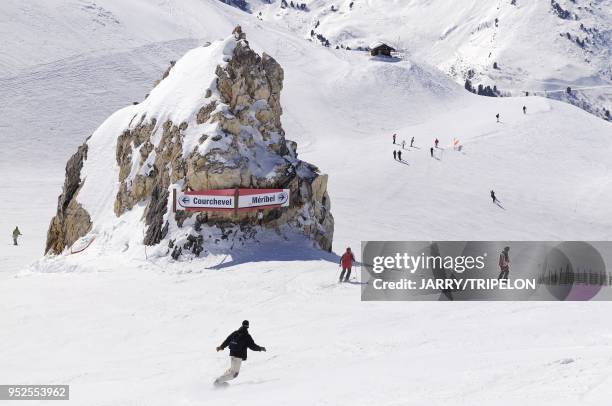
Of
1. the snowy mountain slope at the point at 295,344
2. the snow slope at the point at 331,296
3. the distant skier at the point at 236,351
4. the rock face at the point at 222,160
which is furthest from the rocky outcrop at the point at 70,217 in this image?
the distant skier at the point at 236,351

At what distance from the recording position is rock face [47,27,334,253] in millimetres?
22672

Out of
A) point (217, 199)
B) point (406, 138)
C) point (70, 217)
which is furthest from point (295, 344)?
point (406, 138)

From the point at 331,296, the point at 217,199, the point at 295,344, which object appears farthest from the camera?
the point at 217,199

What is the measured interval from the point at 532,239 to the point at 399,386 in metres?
31.3

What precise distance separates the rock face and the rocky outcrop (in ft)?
0.16

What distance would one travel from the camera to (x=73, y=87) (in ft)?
205

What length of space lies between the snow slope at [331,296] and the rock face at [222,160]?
1.84m

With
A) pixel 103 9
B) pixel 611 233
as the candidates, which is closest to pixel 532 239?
pixel 611 233

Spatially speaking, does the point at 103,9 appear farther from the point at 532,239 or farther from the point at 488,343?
the point at 488,343

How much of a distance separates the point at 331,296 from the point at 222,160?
26.5 ft

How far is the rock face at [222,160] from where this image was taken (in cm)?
2267

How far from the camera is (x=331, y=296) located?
651 inches

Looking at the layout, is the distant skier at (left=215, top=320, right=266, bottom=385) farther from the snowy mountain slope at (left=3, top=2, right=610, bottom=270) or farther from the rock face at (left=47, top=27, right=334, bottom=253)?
the snowy mountain slope at (left=3, top=2, right=610, bottom=270)

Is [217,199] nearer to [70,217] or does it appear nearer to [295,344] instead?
[70,217]
